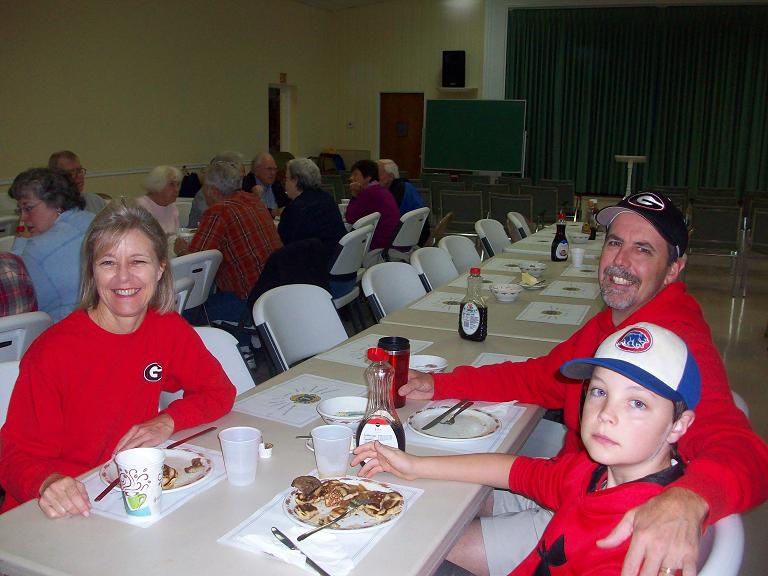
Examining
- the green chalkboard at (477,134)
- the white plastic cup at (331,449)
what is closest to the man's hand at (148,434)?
the white plastic cup at (331,449)

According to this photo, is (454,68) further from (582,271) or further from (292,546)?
(292,546)

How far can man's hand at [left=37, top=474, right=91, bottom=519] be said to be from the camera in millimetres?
1370

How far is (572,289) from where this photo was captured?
3.73 m

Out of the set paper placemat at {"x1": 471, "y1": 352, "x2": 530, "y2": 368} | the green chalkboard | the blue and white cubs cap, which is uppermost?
the green chalkboard

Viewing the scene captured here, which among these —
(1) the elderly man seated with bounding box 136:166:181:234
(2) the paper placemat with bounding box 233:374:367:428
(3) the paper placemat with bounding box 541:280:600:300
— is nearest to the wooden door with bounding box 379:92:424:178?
(1) the elderly man seated with bounding box 136:166:181:234

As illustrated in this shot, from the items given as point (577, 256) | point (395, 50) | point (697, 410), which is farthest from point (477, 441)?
point (395, 50)

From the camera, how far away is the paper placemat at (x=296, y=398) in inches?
75.2

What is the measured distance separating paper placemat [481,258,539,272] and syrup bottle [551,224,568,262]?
0.15 meters

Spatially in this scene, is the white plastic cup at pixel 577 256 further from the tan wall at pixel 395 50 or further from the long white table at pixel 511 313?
the tan wall at pixel 395 50

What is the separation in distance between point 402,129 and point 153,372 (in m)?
13.8

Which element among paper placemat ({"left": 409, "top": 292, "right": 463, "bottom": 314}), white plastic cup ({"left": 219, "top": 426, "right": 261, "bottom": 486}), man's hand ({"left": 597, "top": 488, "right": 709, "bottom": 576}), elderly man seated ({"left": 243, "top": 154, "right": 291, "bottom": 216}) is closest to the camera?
man's hand ({"left": 597, "top": 488, "right": 709, "bottom": 576})

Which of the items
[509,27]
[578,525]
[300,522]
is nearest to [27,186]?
[300,522]

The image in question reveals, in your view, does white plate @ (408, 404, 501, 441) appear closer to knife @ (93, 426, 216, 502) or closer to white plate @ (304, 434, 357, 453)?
white plate @ (304, 434, 357, 453)

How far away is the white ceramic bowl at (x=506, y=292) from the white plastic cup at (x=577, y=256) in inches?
43.1
